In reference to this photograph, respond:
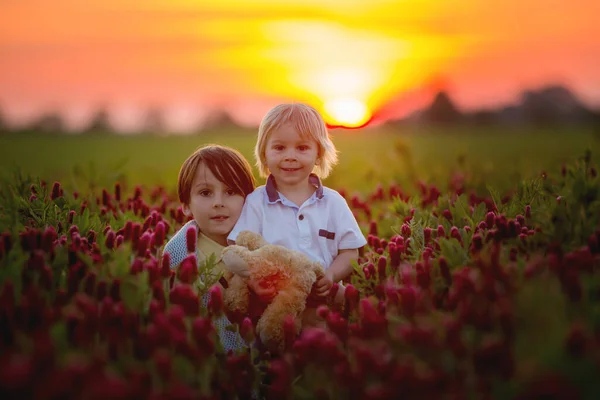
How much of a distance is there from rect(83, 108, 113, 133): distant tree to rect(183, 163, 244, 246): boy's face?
37.3 meters

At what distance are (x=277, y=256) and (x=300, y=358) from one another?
100 centimetres

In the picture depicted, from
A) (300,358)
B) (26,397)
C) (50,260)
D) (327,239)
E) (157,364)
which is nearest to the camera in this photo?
(26,397)

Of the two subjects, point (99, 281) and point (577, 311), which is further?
point (99, 281)

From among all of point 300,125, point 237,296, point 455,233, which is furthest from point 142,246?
point 455,233

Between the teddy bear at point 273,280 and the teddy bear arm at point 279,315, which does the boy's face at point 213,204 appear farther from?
the teddy bear arm at point 279,315

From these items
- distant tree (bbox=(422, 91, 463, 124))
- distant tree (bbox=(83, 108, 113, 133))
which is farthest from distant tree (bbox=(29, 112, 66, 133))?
distant tree (bbox=(422, 91, 463, 124))

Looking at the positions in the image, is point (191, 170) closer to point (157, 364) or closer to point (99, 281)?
point (99, 281)

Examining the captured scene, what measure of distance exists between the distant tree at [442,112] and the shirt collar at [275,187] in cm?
5410

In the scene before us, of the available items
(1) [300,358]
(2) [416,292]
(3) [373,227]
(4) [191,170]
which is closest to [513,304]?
(2) [416,292]

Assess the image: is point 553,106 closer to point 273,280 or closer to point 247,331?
point 273,280

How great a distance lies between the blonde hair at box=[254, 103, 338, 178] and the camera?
174 inches

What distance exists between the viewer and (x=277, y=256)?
3963 mm

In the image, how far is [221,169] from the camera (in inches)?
177

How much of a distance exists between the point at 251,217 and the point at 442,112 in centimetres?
5696
